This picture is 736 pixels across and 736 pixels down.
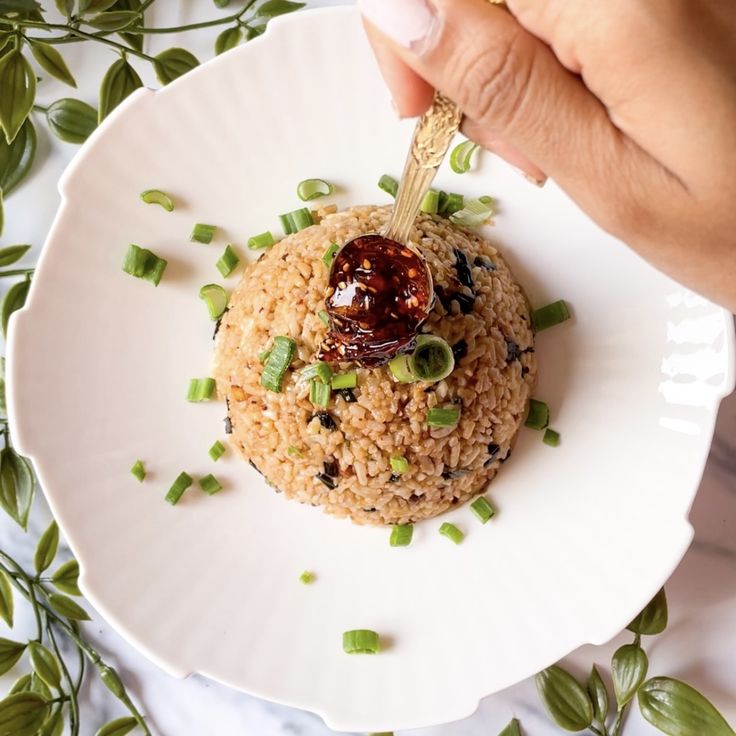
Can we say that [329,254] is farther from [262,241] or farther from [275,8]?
[275,8]

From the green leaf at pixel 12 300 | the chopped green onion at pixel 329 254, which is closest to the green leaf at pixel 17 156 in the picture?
the green leaf at pixel 12 300

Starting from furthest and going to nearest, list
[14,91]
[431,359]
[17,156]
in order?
[17,156] → [14,91] → [431,359]

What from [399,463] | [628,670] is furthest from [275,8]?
[628,670]

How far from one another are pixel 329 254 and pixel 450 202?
0.45 meters

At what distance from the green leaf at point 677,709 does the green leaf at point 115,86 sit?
2508mm

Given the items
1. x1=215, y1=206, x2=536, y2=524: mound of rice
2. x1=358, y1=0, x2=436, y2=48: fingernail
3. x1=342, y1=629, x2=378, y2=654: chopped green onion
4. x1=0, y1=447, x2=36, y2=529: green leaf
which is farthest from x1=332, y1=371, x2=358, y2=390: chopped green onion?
x1=0, y1=447, x2=36, y2=529: green leaf

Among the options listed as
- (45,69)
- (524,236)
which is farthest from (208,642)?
(45,69)

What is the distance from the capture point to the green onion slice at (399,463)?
234cm

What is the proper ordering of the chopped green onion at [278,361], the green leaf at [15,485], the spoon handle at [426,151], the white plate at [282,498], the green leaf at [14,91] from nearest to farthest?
the spoon handle at [426,151], the chopped green onion at [278,361], the white plate at [282,498], the green leaf at [14,91], the green leaf at [15,485]

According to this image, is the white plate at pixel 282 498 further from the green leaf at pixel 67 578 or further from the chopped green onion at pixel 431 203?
the green leaf at pixel 67 578

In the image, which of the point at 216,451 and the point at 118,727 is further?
the point at 118,727

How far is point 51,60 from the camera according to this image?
2.74 m

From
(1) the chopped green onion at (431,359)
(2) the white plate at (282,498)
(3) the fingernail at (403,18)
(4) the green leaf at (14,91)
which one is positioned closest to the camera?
(3) the fingernail at (403,18)

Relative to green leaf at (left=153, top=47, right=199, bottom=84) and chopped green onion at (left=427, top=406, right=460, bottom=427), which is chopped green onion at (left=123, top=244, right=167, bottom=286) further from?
chopped green onion at (left=427, top=406, right=460, bottom=427)
